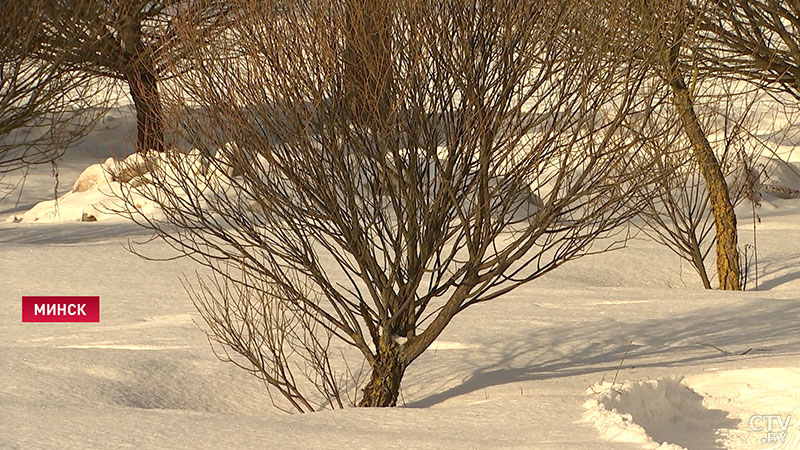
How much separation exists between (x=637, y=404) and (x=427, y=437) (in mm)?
1317

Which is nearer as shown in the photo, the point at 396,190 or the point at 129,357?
the point at 396,190

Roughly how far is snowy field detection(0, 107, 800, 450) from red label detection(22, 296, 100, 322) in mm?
112

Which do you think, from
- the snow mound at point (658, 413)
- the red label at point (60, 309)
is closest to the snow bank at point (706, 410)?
the snow mound at point (658, 413)

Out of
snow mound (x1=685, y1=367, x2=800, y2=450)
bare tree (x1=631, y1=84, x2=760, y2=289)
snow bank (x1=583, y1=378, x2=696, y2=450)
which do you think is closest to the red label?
snow bank (x1=583, y1=378, x2=696, y2=450)

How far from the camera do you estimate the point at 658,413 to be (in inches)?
199

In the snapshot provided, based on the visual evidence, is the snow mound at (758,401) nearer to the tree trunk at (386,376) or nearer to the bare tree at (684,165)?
the bare tree at (684,165)

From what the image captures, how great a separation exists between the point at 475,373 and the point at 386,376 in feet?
3.00

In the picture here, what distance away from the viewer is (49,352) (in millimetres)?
6277

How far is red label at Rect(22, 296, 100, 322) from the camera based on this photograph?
7809mm

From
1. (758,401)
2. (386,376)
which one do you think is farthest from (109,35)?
(758,401)

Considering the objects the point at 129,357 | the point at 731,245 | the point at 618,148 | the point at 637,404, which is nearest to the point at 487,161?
the point at 618,148

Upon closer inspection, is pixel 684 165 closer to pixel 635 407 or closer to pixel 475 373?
pixel 475 373

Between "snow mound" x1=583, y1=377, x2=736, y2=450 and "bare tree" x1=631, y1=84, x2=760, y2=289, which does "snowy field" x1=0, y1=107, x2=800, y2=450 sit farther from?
"bare tree" x1=631, y1=84, x2=760, y2=289

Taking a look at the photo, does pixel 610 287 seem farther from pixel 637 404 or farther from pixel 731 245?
pixel 637 404
